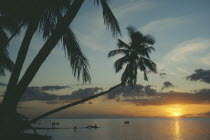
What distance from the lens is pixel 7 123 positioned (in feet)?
6.22

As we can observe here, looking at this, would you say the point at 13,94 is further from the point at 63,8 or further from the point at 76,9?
the point at 63,8

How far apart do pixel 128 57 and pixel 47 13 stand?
32.7 ft

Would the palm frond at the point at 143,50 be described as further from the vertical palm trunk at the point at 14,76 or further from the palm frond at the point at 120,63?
the vertical palm trunk at the point at 14,76

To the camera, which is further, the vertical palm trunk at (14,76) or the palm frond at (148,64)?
the palm frond at (148,64)

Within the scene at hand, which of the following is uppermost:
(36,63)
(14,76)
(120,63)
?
(120,63)

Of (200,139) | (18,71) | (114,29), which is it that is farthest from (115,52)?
(200,139)

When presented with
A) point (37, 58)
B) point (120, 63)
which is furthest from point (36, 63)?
point (120, 63)

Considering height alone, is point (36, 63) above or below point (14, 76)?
above

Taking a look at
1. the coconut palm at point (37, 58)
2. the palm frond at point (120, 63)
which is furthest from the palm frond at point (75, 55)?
the palm frond at point (120, 63)

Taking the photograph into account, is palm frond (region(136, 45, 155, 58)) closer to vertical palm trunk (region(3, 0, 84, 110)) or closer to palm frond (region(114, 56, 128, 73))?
palm frond (region(114, 56, 128, 73))

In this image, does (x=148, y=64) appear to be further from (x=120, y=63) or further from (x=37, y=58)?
(x=37, y=58)

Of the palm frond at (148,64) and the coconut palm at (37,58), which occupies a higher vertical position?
the palm frond at (148,64)

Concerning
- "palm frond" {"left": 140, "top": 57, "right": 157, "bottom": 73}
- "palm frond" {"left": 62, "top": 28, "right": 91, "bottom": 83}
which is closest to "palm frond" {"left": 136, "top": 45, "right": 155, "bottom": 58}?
"palm frond" {"left": 140, "top": 57, "right": 157, "bottom": 73}

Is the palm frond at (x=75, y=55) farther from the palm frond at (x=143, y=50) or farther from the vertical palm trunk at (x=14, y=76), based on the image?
the palm frond at (x=143, y=50)
